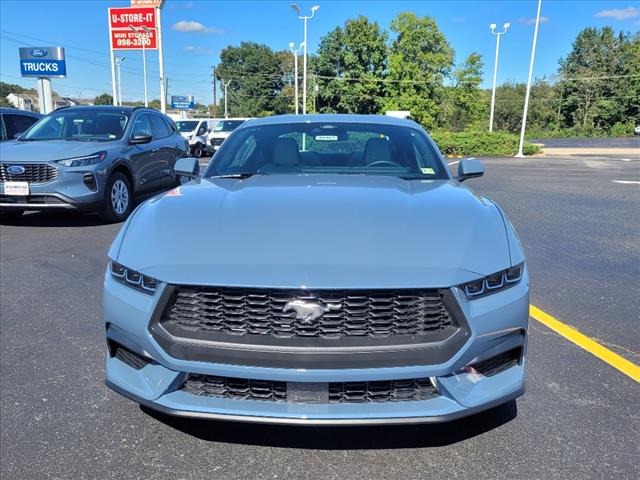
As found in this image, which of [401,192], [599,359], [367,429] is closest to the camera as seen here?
[367,429]

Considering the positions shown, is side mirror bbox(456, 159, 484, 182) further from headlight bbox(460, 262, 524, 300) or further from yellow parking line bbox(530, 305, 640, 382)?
headlight bbox(460, 262, 524, 300)

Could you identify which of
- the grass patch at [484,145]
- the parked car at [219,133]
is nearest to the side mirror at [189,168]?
the parked car at [219,133]

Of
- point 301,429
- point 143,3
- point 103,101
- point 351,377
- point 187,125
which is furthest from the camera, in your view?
point 103,101

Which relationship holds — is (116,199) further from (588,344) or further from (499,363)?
(499,363)

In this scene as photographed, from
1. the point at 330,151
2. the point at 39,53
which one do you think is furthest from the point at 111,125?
the point at 39,53

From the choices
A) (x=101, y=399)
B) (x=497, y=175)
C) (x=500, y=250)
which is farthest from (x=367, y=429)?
(x=497, y=175)

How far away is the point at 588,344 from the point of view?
11.9 feet

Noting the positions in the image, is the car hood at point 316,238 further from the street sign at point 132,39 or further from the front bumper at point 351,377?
the street sign at point 132,39

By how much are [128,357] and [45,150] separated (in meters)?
6.09

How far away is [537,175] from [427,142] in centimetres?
1419

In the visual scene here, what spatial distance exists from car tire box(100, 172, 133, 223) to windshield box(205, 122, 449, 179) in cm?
433

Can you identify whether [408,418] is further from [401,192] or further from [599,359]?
[599,359]

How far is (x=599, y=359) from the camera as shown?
340cm

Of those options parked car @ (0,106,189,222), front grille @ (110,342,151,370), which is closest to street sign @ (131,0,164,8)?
parked car @ (0,106,189,222)
